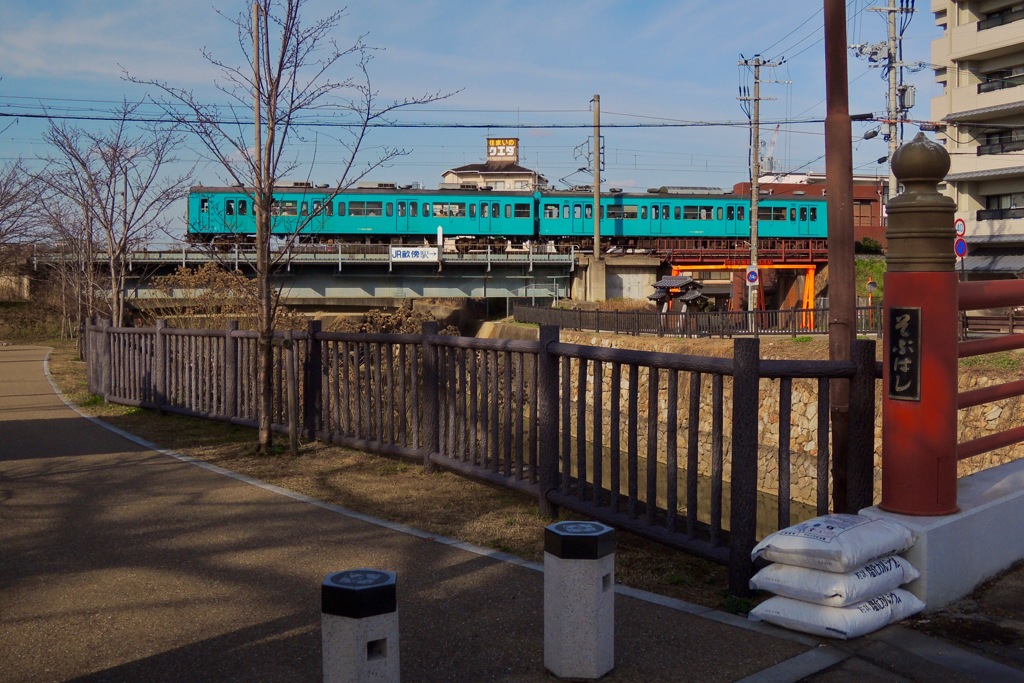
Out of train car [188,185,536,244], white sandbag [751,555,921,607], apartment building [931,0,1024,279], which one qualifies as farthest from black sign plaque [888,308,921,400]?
apartment building [931,0,1024,279]

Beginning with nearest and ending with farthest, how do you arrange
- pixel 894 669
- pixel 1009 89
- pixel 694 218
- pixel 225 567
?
pixel 894 669 → pixel 225 567 → pixel 1009 89 → pixel 694 218

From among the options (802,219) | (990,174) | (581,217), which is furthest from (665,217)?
(990,174)


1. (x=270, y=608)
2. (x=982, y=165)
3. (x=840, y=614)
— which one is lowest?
(x=270, y=608)

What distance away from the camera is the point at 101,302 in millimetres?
31750

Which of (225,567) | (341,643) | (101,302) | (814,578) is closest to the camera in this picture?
(341,643)

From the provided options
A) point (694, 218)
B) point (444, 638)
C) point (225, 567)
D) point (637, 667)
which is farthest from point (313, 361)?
point (694, 218)

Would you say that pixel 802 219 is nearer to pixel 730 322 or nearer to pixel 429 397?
pixel 730 322

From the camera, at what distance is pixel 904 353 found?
4.96m

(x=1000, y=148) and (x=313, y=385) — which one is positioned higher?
(x=1000, y=148)

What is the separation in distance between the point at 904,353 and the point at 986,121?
49.2 metres

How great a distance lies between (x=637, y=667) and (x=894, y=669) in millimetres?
1098

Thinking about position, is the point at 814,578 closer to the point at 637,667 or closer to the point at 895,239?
the point at 637,667

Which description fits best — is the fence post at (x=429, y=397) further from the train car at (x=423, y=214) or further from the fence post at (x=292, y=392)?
the train car at (x=423, y=214)

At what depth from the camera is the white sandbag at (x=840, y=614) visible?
439cm
